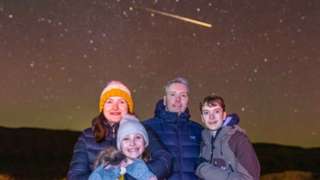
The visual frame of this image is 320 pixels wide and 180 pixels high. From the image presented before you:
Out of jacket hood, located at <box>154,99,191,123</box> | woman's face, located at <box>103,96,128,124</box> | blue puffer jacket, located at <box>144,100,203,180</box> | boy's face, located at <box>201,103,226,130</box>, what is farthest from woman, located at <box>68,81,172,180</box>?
boy's face, located at <box>201,103,226,130</box>

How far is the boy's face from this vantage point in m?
6.12

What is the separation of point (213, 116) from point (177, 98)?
47 cm

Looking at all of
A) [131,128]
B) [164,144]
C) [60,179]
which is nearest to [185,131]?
[164,144]

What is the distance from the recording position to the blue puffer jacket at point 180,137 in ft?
19.9

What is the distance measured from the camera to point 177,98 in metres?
6.39

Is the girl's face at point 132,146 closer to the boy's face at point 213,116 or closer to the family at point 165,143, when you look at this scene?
the family at point 165,143

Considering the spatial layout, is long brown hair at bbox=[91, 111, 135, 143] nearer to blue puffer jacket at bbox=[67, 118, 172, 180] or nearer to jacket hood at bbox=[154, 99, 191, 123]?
blue puffer jacket at bbox=[67, 118, 172, 180]

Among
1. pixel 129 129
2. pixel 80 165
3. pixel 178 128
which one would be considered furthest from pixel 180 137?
pixel 80 165

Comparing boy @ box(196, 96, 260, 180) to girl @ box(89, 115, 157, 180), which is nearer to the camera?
girl @ box(89, 115, 157, 180)

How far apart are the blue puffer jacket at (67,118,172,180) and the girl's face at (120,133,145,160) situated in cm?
14

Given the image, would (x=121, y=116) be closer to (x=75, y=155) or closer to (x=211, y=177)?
(x=75, y=155)

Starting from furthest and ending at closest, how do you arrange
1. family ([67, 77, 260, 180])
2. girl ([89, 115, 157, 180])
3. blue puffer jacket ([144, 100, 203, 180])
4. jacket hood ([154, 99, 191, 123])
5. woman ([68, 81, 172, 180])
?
jacket hood ([154, 99, 191, 123]) < blue puffer jacket ([144, 100, 203, 180]) < woman ([68, 81, 172, 180]) < family ([67, 77, 260, 180]) < girl ([89, 115, 157, 180])

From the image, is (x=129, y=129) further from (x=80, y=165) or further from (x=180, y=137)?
(x=180, y=137)

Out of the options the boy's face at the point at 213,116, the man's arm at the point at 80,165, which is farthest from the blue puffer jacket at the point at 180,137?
the man's arm at the point at 80,165
